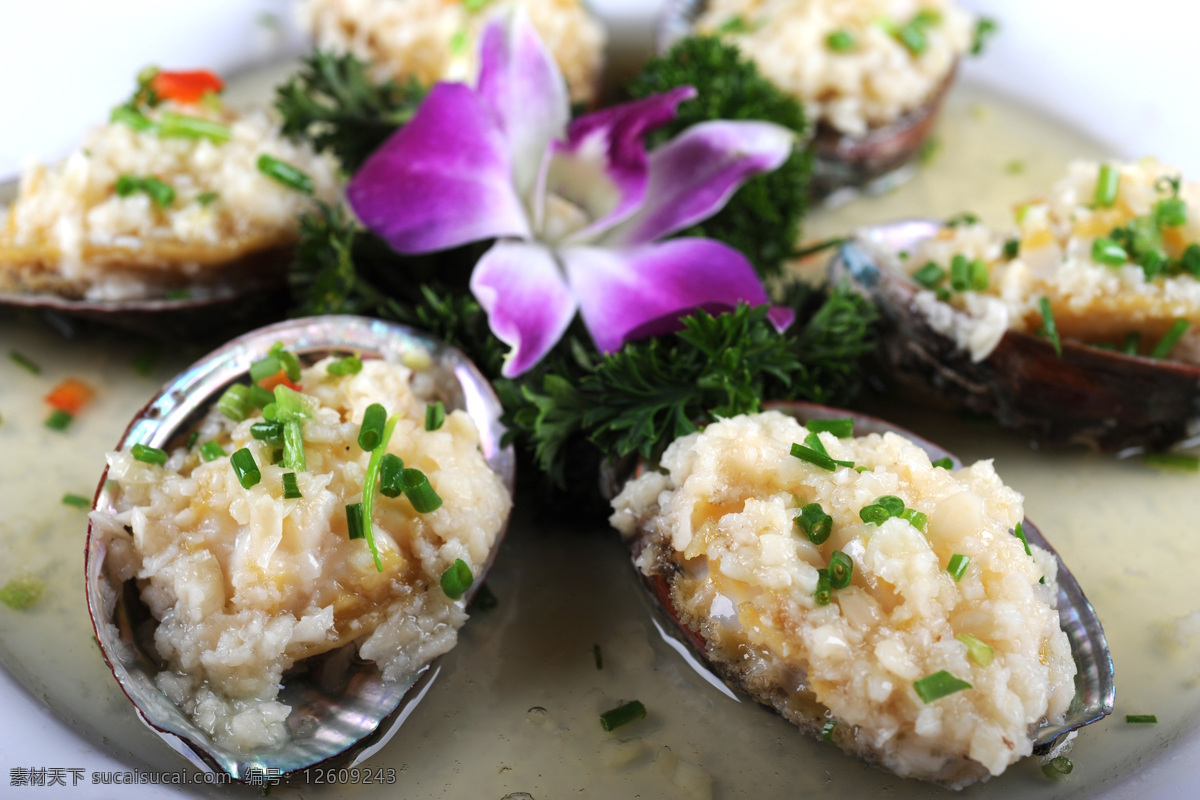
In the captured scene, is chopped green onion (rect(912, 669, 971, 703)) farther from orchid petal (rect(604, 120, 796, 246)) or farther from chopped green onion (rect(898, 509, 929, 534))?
orchid petal (rect(604, 120, 796, 246))

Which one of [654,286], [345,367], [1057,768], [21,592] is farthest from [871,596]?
→ [21,592]

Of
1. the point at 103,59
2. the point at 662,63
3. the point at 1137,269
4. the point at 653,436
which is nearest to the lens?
the point at 653,436

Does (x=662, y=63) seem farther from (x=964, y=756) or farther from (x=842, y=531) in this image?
(x=964, y=756)

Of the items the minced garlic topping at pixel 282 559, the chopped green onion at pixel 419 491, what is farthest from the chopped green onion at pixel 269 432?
the chopped green onion at pixel 419 491

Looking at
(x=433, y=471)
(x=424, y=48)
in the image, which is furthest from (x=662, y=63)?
(x=433, y=471)

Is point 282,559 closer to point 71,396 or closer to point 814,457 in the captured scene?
point 814,457

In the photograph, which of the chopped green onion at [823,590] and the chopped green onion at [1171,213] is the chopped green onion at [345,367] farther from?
the chopped green onion at [1171,213]

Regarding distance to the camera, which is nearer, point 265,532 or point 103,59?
point 265,532
